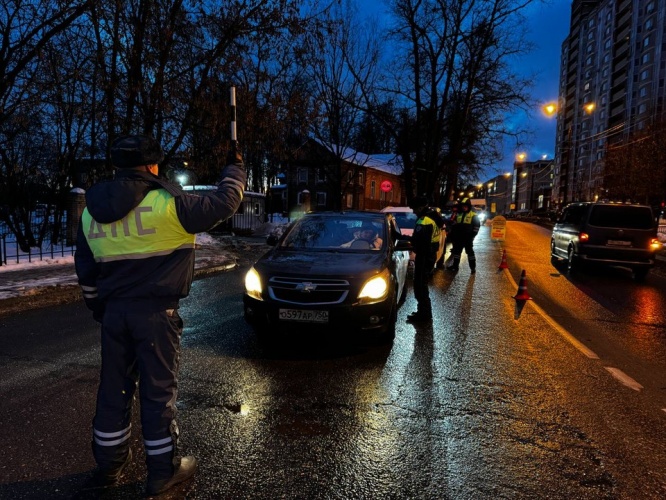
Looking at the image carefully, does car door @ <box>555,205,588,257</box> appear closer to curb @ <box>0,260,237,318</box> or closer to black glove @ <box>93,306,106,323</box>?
curb @ <box>0,260,237,318</box>

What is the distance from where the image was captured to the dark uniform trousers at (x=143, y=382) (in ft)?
8.18

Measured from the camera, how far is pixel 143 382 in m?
2.52

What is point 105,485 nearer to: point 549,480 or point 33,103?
point 549,480

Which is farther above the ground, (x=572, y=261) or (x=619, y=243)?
(x=619, y=243)

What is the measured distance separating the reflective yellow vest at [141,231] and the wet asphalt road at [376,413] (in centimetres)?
137

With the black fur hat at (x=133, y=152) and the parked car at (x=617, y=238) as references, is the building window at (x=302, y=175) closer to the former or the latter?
the parked car at (x=617, y=238)

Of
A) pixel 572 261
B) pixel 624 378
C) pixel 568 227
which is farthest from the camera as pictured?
pixel 568 227

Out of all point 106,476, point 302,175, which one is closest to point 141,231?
point 106,476

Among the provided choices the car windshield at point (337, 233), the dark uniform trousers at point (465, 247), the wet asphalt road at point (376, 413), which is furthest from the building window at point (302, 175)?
the wet asphalt road at point (376, 413)

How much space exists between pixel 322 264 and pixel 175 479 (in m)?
3.10

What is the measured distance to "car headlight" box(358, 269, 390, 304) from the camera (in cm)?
502

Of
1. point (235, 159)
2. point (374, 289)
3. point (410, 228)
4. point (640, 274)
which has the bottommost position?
point (640, 274)

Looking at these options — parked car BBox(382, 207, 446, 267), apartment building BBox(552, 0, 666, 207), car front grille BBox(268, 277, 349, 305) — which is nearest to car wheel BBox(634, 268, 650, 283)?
parked car BBox(382, 207, 446, 267)

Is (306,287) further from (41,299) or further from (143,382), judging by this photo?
(41,299)
